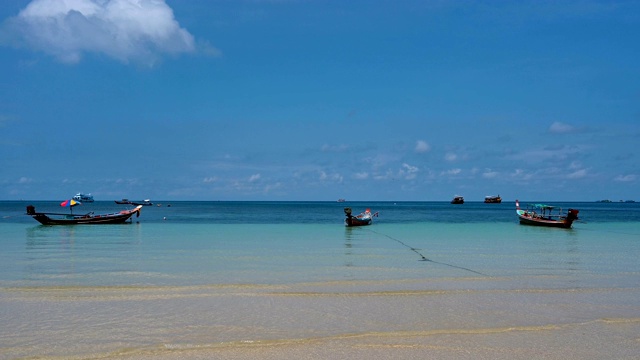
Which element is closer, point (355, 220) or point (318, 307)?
point (318, 307)

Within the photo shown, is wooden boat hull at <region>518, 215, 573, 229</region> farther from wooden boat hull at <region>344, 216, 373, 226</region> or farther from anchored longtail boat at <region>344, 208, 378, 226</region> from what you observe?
wooden boat hull at <region>344, 216, 373, 226</region>

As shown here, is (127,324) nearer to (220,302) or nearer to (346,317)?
(220,302)

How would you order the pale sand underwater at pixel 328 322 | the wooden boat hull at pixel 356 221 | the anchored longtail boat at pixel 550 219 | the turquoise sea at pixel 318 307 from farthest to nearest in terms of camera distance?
the wooden boat hull at pixel 356 221
the anchored longtail boat at pixel 550 219
the turquoise sea at pixel 318 307
the pale sand underwater at pixel 328 322

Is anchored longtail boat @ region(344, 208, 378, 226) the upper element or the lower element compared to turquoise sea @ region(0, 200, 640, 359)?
upper

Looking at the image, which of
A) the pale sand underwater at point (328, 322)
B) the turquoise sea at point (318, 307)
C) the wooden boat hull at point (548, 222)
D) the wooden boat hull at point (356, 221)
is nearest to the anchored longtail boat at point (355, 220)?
the wooden boat hull at point (356, 221)

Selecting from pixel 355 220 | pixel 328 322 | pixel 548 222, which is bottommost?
pixel 328 322

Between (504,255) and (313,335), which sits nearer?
(313,335)

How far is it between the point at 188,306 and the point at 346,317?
370cm

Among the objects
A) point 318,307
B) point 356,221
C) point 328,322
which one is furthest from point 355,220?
point 328,322

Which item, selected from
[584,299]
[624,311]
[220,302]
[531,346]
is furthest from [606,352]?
[220,302]

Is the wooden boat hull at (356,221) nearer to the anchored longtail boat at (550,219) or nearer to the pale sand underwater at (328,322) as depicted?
the anchored longtail boat at (550,219)

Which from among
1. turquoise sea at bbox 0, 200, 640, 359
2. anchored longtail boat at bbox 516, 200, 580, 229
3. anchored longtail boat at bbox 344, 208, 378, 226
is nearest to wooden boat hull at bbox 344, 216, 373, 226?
anchored longtail boat at bbox 344, 208, 378, 226

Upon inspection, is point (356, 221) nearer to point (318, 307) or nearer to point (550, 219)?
point (550, 219)

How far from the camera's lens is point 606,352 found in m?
7.66
